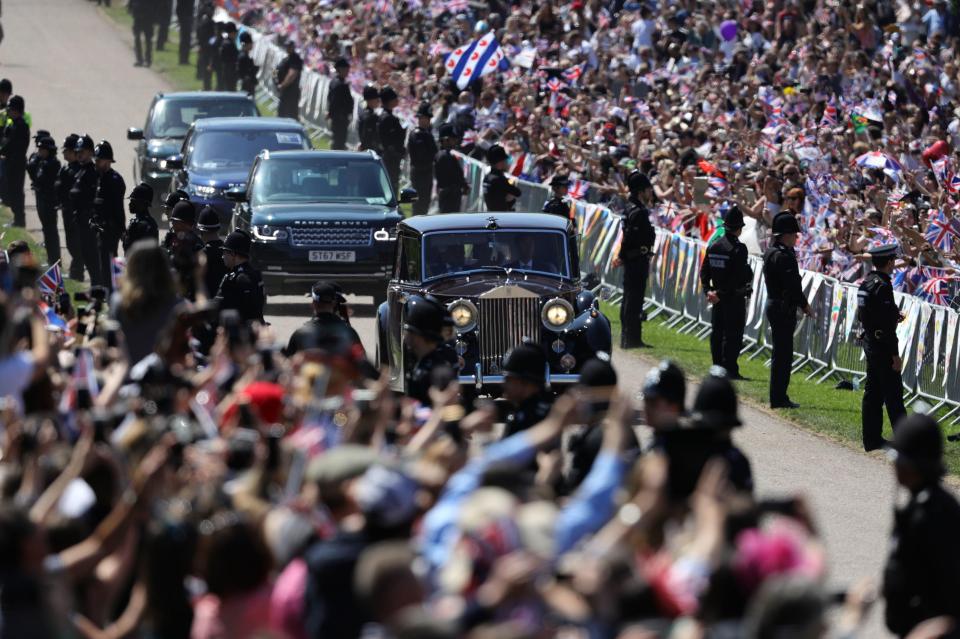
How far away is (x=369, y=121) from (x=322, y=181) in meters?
8.28

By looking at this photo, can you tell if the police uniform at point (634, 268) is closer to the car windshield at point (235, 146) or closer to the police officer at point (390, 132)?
the car windshield at point (235, 146)

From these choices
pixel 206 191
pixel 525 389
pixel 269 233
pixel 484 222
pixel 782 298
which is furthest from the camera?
pixel 206 191

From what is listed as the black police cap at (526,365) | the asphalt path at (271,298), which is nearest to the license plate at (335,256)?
the asphalt path at (271,298)

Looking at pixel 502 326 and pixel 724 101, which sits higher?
pixel 724 101

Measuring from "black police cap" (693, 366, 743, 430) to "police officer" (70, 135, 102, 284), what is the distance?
49.0ft

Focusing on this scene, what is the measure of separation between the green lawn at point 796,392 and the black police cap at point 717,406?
7651 millimetres

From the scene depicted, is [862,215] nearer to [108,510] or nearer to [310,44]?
[108,510]

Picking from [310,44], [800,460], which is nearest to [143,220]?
[800,460]

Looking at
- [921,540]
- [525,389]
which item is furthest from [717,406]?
[525,389]

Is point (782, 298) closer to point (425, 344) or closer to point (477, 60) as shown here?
point (425, 344)

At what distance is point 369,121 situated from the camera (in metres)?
33.5

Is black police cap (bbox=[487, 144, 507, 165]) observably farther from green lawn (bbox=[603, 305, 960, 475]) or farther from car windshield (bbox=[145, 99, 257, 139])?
car windshield (bbox=[145, 99, 257, 139])

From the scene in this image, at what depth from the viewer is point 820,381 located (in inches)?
824

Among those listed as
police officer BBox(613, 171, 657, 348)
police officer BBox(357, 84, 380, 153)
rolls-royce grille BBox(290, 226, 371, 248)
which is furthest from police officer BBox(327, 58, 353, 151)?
police officer BBox(613, 171, 657, 348)
